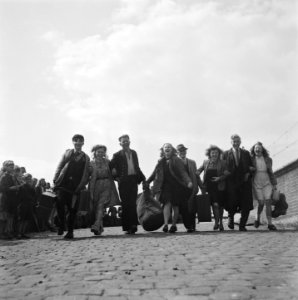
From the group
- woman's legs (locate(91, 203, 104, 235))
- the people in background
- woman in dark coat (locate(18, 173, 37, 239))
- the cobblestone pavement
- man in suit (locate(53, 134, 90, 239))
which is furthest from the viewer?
woman in dark coat (locate(18, 173, 37, 239))

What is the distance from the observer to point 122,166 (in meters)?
9.67

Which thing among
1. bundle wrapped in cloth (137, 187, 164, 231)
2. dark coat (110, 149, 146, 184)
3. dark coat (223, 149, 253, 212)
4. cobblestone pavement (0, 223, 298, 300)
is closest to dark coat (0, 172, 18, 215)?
dark coat (110, 149, 146, 184)

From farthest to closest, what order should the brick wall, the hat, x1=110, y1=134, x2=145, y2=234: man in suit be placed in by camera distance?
the brick wall, the hat, x1=110, y1=134, x2=145, y2=234: man in suit

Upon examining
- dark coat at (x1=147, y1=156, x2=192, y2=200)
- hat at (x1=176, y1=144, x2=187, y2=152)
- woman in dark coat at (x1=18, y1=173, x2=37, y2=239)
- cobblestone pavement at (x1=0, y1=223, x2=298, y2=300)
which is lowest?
cobblestone pavement at (x1=0, y1=223, x2=298, y2=300)

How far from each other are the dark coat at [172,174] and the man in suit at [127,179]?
37 cm

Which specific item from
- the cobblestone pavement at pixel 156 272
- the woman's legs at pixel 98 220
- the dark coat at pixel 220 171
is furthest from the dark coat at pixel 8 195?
the dark coat at pixel 220 171

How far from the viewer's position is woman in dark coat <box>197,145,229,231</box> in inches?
396

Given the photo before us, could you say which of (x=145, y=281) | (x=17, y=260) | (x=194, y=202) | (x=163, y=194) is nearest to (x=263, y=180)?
(x=194, y=202)

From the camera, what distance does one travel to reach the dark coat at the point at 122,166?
9.66m

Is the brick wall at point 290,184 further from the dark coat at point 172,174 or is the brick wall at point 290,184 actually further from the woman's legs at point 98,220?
the woman's legs at point 98,220

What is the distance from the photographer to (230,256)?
207 inches

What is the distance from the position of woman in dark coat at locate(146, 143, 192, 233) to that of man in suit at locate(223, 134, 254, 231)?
35.2 inches

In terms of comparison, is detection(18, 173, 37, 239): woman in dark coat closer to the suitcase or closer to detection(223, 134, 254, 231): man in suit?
detection(223, 134, 254, 231): man in suit

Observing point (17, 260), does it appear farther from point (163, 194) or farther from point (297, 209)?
point (297, 209)
